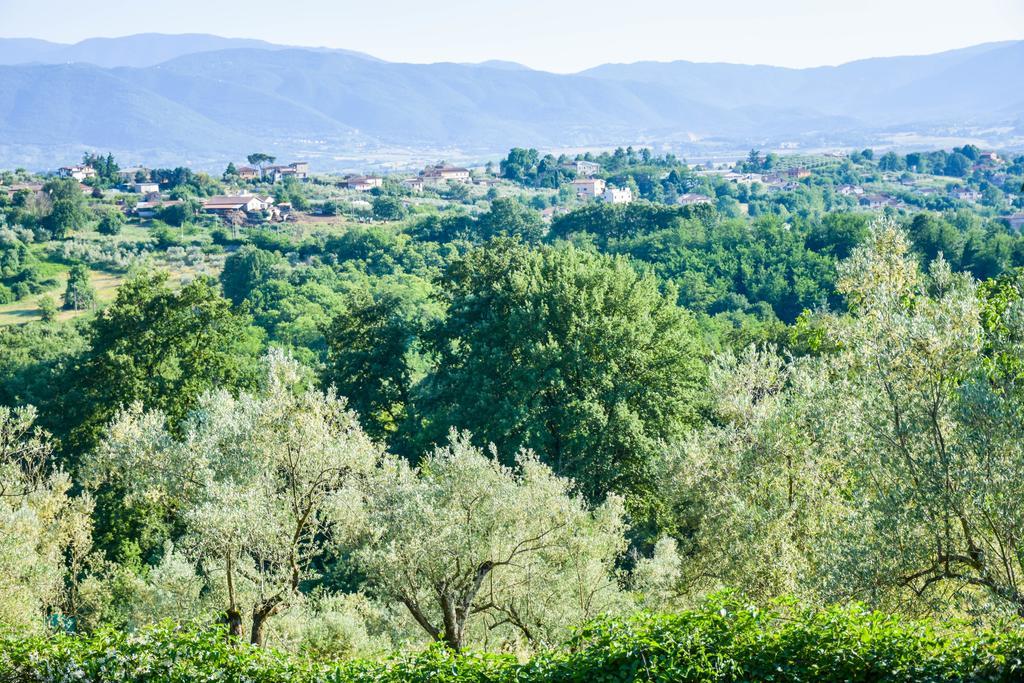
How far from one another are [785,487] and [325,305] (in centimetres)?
5289

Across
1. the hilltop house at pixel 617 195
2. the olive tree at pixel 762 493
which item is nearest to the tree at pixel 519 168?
the hilltop house at pixel 617 195

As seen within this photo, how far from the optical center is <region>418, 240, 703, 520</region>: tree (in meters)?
26.0

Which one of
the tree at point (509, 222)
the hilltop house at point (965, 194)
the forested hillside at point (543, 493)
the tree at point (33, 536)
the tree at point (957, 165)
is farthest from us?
the tree at point (957, 165)

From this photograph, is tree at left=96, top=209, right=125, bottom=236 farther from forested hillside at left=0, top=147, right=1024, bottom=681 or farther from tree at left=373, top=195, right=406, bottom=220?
forested hillside at left=0, top=147, right=1024, bottom=681

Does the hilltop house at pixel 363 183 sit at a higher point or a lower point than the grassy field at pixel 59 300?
higher

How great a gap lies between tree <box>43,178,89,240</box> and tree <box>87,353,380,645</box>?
272ft

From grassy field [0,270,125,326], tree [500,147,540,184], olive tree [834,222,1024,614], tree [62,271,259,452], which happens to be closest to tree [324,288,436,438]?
tree [62,271,259,452]

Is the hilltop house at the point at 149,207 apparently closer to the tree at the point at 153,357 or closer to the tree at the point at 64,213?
the tree at the point at 64,213

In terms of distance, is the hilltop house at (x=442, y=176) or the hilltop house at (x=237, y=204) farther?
the hilltop house at (x=442, y=176)

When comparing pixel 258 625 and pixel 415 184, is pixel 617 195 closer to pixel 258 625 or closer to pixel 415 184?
pixel 415 184

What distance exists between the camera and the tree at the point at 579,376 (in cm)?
2602

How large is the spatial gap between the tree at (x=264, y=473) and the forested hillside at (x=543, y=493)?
0.07 metres

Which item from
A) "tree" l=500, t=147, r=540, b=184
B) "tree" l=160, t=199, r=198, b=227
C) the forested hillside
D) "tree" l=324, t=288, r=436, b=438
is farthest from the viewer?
"tree" l=500, t=147, r=540, b=184

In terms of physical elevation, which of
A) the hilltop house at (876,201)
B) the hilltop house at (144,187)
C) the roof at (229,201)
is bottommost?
the roof at (229,201)
